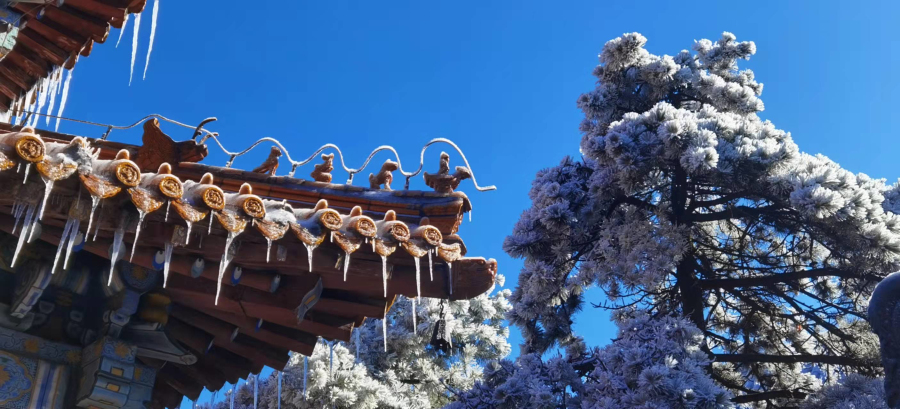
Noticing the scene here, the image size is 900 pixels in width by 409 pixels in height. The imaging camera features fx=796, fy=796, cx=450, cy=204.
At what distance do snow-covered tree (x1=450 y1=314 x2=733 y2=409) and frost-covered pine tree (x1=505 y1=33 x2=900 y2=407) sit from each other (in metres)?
0.33

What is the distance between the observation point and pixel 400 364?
14.3 meters

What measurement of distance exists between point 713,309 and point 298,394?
20.5 ft

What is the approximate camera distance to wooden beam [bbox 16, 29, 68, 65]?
5.46 m

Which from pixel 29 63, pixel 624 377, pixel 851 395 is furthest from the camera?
pixel 851 395

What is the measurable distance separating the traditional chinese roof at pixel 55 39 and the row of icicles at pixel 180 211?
239cm

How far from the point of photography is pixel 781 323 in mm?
9656

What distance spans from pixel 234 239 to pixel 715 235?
799cm

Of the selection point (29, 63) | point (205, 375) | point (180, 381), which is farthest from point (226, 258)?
point (29, 63)

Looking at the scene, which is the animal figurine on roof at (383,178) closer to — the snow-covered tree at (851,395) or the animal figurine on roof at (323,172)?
the animal figurine on roof at (323,172)

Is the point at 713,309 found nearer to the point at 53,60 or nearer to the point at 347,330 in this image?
the point at 347,330

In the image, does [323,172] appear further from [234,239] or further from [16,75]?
[16,75]

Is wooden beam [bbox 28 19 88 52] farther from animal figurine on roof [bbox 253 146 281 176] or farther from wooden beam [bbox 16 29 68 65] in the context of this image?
animal figurine on roof [bbox 253 146 281 176]

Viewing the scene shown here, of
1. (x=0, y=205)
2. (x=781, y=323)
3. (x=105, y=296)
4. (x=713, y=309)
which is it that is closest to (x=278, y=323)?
(x=105, y=296)

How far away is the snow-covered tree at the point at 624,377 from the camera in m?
6.52
